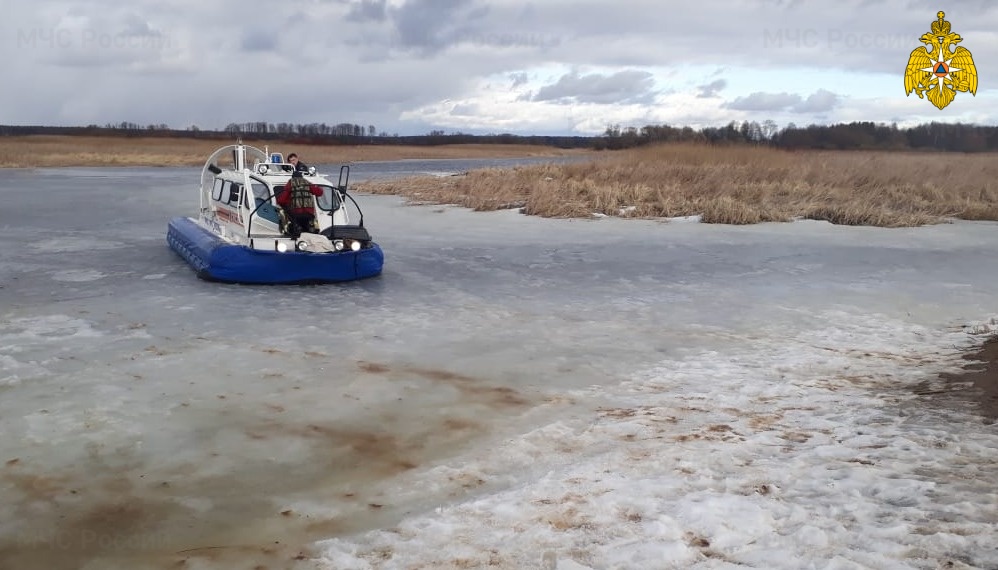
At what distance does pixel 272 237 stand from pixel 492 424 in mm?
6017

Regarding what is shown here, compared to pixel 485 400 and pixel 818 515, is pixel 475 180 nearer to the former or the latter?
pixel 485 400

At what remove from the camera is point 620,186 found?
2098 centimetres

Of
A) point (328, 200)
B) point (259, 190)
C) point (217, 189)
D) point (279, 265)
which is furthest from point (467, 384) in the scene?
point (217, 189)

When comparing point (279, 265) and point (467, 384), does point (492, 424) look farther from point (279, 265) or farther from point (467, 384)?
point (279, 265)

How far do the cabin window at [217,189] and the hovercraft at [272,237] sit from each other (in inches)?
0.7

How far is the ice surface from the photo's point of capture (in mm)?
3301

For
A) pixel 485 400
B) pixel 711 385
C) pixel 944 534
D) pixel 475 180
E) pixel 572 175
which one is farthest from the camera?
pixel 475 180

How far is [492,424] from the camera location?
484cm

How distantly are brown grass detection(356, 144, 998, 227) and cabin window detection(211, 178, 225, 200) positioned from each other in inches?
332

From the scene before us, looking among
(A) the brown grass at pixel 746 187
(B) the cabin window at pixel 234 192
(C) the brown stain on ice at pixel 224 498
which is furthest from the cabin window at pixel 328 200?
(A) the brown grass at pixel 746 187

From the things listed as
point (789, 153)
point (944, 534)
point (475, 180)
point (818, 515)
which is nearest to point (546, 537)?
point (818, 515)

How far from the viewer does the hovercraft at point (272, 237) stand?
9312mm

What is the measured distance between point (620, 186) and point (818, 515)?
18.0 meters

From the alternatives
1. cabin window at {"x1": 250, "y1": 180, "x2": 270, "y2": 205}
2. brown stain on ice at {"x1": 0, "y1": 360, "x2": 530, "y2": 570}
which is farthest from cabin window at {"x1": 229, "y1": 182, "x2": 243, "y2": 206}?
brown stain on ice at {"x1": 0, "y1": 360, "x2": 530, "y2": 570}
